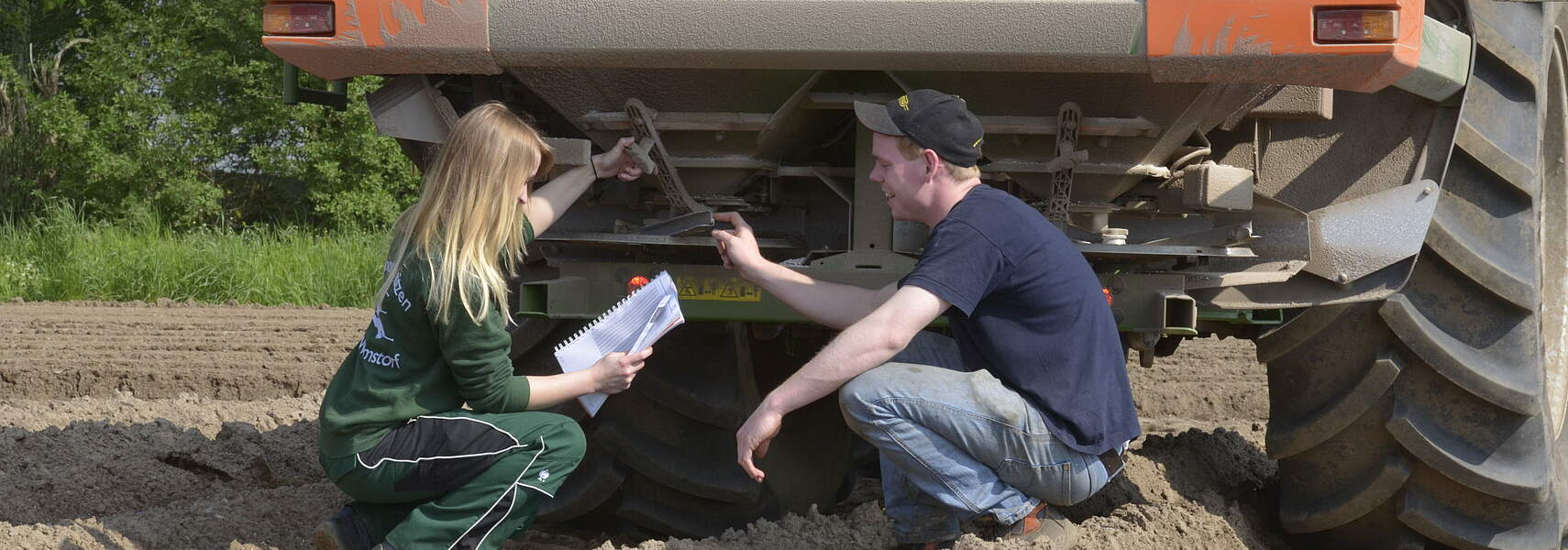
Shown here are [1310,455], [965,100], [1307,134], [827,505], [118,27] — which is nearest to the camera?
[965,100]

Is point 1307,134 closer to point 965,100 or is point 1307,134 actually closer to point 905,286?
point 965,100

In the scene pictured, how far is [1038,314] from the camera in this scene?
3139mm

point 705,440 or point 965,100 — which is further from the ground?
point 965,100

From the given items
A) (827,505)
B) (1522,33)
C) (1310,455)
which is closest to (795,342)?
(827,505)

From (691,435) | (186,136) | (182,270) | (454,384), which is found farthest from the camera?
(186,136)

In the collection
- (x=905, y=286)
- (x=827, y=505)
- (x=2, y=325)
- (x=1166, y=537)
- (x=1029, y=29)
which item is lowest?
(x=2, y=325)

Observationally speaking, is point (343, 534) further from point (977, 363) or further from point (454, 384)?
point (977, 363)

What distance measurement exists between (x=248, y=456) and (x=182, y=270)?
266 inches

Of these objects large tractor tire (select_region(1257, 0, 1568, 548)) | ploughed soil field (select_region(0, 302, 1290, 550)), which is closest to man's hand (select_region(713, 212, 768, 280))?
ploughed soil field (select_region(0, 302, 1290, 550))

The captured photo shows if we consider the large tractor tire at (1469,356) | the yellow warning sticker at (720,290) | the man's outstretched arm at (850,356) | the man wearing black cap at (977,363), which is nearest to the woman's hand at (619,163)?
the yellow warning sticker at (720,290)

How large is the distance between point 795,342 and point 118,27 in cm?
1451

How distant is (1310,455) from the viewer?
3.80 m

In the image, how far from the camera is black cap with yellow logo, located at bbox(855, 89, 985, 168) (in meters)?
3.03

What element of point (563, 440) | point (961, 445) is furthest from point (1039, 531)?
point (563, 440)
